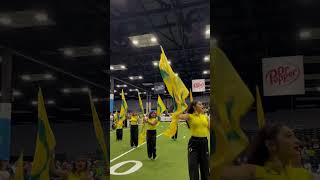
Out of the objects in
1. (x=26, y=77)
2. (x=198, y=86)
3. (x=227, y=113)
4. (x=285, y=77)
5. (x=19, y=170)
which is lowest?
(x=19, y=170)

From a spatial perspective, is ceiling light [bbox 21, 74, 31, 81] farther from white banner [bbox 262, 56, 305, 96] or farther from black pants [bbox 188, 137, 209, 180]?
white banner [bbox 262, 56, 305, 96]

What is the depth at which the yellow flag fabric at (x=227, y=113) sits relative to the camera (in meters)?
2.38

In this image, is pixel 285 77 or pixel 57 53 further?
pixel 57 53

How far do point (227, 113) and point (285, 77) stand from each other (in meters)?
0.60

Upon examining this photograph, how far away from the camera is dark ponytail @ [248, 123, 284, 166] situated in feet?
6.07

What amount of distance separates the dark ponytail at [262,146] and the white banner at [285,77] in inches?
25.6

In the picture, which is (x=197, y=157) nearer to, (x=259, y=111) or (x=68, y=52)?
(x=259, y=111)

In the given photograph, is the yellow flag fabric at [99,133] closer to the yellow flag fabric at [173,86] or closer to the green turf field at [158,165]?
the yellow flag fabric at [173,86]

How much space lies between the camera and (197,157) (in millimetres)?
4297

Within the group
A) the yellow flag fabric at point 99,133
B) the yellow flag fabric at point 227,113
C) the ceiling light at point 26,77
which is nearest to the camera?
the yellow flag fabric at point 227,113

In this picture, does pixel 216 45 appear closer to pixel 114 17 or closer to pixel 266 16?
pixel 266 16

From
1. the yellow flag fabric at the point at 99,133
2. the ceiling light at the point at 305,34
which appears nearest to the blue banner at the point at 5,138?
the yellow flag fabric at the point at 99,133

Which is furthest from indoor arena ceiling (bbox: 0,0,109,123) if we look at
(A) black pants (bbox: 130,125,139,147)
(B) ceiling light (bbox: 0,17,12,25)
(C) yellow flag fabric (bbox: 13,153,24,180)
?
(A) black pants (bbox: 130,125,139,147)

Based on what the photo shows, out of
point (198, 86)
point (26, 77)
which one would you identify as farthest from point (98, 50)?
point (198, 86)
